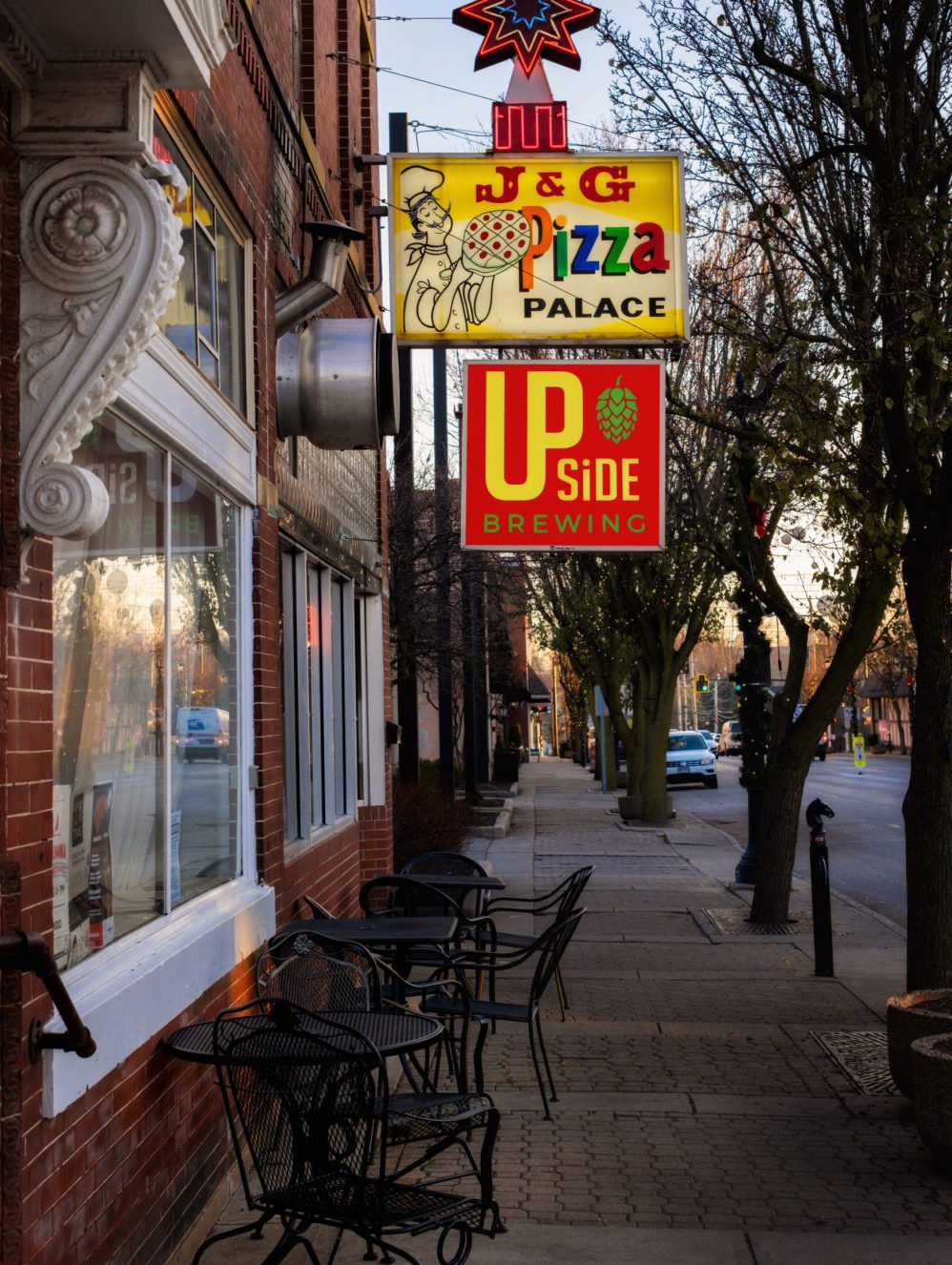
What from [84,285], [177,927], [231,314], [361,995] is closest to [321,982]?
[361,995]

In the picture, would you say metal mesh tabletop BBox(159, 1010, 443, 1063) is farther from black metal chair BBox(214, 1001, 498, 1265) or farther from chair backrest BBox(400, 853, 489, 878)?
chair backrest BBox(400, 853, 489, 878)

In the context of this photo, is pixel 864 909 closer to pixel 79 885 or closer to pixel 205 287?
pixel 205 287

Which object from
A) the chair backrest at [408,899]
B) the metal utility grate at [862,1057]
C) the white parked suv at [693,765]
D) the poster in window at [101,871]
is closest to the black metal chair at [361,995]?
the poster in window at [101,871]

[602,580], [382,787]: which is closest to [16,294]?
[382,787]

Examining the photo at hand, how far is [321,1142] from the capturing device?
426cm

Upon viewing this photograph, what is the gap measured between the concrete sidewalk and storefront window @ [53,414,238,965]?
1.45 meters

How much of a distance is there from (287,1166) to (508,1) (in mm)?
6756

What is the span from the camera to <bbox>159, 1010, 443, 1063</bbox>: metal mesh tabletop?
176 inches

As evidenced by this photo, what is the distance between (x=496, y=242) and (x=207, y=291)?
97.1 inches

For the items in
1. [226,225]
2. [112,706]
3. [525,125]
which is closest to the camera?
[112,706]

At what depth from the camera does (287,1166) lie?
4523mm

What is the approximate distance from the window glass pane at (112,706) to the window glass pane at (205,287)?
42.7 inches

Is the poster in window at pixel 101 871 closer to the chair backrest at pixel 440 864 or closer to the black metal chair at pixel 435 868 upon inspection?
the black metal chair at pixel 435 868

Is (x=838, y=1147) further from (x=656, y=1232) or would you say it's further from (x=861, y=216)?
(x=861, y=216)
